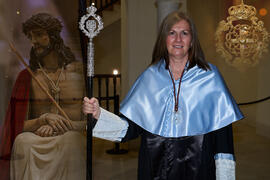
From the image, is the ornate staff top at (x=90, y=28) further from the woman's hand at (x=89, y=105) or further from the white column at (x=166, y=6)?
the white column at (x=166, y=6)

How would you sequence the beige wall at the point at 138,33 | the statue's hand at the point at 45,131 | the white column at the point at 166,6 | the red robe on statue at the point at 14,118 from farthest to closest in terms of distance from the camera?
the beige wall at the point at 138,33, the white column at the point at 166,6, the statue's hand at the point at 45,131, the red robe on statue at the point at 14,118

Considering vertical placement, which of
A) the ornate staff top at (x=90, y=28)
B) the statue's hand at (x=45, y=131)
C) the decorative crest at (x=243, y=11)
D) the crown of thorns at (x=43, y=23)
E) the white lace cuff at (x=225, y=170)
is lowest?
the white lace cuff at (x=225, y=170)

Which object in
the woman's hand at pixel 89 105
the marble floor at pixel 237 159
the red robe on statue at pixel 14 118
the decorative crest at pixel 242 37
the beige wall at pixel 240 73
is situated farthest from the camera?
the decorative crest at pixel 242 37

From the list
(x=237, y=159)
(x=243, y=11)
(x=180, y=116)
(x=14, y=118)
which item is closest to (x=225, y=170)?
(x=180, y=116)

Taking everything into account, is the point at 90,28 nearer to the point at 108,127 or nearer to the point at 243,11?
the point at 108,127

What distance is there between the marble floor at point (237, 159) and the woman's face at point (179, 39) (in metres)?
2.79

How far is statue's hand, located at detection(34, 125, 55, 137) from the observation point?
229 centimetres

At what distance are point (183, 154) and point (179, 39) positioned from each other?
0.78 m

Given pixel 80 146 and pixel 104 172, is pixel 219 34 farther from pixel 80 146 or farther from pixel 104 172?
pixel 80 146

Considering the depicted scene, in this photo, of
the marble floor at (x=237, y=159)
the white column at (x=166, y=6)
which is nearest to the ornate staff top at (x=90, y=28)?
the marble floor at (x=237, y=159)

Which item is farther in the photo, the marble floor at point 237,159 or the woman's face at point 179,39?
the marble floor at point 237,159

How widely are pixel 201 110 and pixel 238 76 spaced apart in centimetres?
682

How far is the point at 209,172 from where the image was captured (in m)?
2.22

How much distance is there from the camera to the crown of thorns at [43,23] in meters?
2.13
